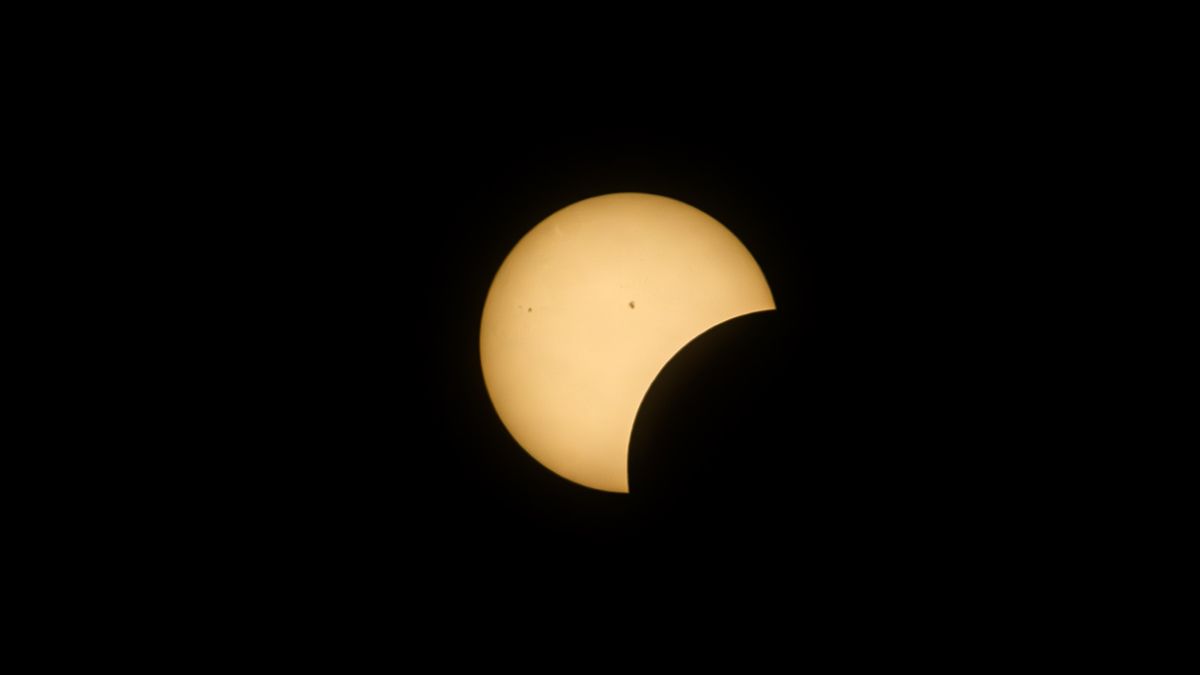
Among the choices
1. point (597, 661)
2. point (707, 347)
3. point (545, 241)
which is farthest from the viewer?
point (597, 661)

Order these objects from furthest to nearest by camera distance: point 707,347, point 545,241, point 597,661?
point 597,661 → point 545,241 → point 707,347

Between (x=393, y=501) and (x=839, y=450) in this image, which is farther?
(x=393, y=501)

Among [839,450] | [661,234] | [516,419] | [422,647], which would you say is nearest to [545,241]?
[661,234]

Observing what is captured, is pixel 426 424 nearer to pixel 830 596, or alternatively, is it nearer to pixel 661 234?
pixel 661 234

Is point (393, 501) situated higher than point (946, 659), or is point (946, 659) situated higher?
point (393, 501)

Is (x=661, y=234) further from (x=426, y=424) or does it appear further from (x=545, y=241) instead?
(x=426, y=424)

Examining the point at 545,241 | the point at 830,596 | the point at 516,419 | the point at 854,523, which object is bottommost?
the point at 830,596
